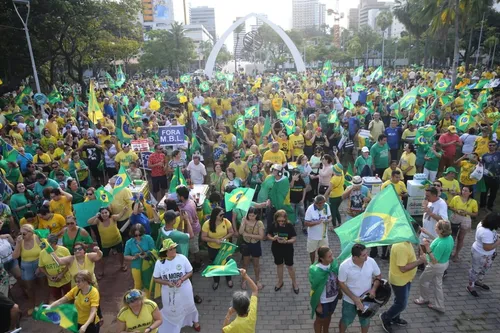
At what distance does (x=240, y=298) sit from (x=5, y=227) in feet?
17.7

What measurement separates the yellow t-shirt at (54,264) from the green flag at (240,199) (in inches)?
104

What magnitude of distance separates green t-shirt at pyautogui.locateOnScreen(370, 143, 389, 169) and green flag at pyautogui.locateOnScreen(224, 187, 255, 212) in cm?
430

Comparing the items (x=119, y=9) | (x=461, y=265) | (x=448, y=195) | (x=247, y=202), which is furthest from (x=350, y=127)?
(x=119, y=9)

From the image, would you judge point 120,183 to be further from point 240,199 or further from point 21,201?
point 240,199

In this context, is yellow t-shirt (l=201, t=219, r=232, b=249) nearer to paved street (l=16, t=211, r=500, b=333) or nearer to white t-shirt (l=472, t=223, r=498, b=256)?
paved street (l=16, t=211, r=500, b=333)

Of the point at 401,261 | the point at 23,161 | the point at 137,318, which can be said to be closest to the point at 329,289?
the point at 401,261

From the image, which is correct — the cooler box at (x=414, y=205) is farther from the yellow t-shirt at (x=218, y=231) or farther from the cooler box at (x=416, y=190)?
the yellow t-shirt at (x=218, y=231)

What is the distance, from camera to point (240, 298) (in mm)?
4070

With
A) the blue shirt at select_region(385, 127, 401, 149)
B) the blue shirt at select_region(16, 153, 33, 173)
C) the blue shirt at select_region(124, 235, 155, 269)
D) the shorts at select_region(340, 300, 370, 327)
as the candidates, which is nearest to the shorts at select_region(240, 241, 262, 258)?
the blue shirt at select_region(124, 235, 155, 269)

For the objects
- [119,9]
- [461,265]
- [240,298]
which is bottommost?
[461,265]

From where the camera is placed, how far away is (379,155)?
9.78 metres

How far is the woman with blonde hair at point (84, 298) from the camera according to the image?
4.72 m

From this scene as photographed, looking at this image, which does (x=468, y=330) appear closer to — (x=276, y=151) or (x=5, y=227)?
(x=276, y=151)

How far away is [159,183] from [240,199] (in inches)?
152
